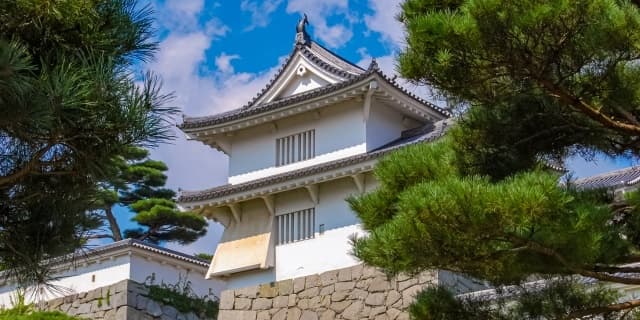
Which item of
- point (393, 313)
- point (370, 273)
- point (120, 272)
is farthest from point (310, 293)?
point (120, 272)

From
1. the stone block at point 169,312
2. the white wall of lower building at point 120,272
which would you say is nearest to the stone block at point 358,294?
the stone block at point 169,312

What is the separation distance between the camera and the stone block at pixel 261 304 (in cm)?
1402

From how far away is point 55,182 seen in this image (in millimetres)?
5422

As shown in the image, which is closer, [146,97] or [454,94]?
[146,97]

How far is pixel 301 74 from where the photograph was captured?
15.9 metres

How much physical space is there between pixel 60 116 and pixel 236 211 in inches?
422

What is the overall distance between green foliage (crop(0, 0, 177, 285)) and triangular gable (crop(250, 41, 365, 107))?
10.1m

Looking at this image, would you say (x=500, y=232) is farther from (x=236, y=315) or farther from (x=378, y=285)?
(x=236, y=315)

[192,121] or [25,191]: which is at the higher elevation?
[192,121]

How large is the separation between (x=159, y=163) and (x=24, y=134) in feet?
61.5

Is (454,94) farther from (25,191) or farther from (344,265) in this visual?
(344,265)

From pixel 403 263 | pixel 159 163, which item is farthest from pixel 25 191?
pixel 159 163

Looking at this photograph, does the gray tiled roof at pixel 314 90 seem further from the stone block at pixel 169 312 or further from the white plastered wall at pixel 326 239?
the stone block at pixel 169 312

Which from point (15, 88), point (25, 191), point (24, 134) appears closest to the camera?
point (15, 88)
